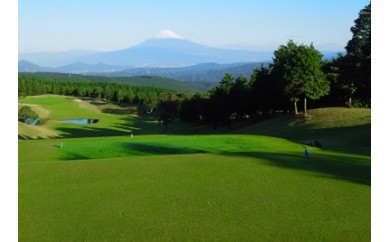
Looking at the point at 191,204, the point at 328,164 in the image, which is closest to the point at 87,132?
the point at 328,164

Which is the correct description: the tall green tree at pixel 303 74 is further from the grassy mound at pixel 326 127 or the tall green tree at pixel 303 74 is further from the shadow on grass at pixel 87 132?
the shadow on grass at pixel 87 132

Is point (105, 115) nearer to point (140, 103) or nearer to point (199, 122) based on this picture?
point (140, 103)

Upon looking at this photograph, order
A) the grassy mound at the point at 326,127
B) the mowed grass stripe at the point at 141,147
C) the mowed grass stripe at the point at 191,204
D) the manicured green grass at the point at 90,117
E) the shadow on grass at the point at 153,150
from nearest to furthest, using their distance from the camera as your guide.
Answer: the mowed grass stripe at the point at 191,204 → the mowed grass stripe at the point at 141,147 → the shadow on grass at the point at 153,150 → the grassy mound at the point at 326,127 → the manicured green grass at the point at 90,117

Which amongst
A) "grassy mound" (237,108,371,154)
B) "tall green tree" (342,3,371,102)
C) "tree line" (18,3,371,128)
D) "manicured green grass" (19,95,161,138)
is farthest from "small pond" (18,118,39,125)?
"tall green tree" (342,3,371,102)

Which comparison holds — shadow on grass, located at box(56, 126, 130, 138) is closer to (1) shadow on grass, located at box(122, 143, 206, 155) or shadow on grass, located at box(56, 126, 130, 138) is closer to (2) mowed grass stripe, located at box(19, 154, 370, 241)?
(1) shadow on grass, located at box(122, 143, 206, 155)

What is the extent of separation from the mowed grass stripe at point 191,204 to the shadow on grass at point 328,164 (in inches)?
19.0

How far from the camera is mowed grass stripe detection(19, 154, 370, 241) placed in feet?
28.8

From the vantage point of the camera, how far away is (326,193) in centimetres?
1133

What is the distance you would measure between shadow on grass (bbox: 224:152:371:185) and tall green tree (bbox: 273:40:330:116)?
30.7 metres

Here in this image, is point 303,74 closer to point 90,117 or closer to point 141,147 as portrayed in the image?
point 141,147

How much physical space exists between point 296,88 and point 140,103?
93511 millimetres

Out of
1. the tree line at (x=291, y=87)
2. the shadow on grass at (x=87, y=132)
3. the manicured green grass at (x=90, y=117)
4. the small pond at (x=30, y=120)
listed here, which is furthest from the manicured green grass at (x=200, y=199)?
the small pond at (x=30, y=120)

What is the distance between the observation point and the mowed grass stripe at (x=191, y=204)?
8.79 metres
